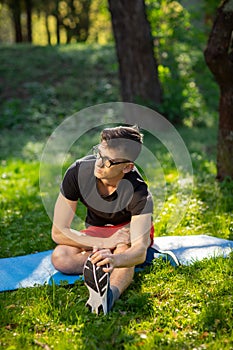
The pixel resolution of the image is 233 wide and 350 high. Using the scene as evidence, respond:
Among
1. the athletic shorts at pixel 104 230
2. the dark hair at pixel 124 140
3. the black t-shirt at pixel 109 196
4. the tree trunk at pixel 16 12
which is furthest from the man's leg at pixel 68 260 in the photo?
the tree trunk at pixel 16 12

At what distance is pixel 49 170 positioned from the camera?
723 centimetres

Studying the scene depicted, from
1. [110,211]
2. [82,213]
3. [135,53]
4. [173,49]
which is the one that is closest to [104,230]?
[110,211]

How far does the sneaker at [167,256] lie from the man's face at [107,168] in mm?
779

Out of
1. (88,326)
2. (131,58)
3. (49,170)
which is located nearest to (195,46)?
(131,58)

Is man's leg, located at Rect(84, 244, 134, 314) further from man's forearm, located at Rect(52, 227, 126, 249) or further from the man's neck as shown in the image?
the man's neck

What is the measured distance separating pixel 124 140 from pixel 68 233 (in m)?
0.79

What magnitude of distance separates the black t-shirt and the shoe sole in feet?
1.95

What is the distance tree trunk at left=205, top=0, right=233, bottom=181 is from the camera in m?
5.54

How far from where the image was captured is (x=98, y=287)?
3133mm

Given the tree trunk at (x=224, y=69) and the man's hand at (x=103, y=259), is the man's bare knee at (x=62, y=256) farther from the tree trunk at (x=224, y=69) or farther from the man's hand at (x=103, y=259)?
the tree trunk at (x=224, y=69)

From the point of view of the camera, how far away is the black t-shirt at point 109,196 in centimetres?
359

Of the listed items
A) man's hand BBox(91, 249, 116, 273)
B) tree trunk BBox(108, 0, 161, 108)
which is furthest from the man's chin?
tree trunk BBox(108, 0, 161, 108)

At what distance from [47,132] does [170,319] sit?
8128 mm

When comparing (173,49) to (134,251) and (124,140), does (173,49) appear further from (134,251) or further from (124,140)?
(134,251)
